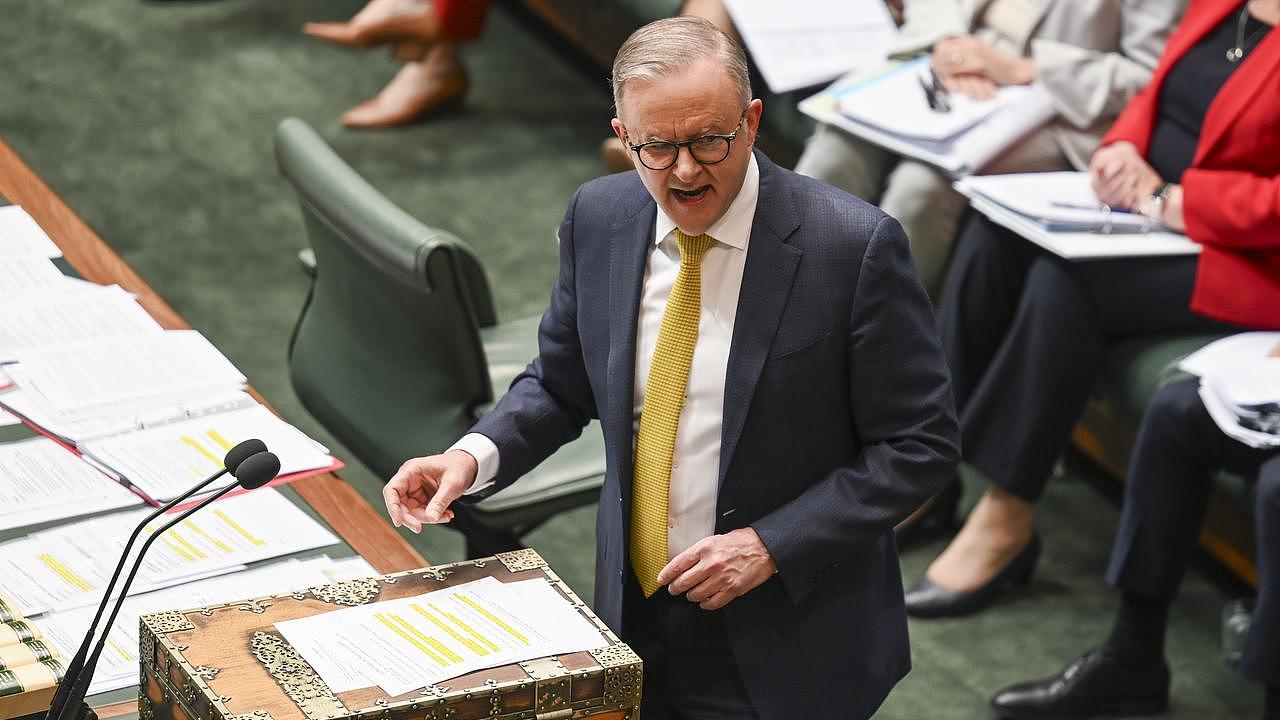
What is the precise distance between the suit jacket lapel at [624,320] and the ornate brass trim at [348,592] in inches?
14.5

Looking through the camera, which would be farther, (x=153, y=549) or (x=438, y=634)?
(x=153, y=549)

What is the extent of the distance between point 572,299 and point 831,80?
2119mm

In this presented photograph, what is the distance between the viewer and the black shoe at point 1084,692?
313 centimetres

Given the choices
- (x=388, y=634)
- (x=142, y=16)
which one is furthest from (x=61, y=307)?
(x=142, y=16)

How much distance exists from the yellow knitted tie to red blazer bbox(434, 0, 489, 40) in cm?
320

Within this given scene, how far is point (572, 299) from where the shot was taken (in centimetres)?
214

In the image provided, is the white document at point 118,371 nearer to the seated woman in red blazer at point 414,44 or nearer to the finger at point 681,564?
the finger at point 681,564

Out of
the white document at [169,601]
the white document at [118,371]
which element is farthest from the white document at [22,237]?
the white document at [169,601]

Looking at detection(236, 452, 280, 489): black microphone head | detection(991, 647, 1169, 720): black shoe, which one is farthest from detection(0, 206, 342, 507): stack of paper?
detection(991, 647, 1169, 720): black shoe

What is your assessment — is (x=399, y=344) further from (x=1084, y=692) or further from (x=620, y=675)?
(x=1084, y=692)

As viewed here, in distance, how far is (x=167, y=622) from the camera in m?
1.72

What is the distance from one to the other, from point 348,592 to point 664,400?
44cm

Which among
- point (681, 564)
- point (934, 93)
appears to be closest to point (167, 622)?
point (681, 564)

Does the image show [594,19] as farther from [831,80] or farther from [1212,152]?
[1212,152]
